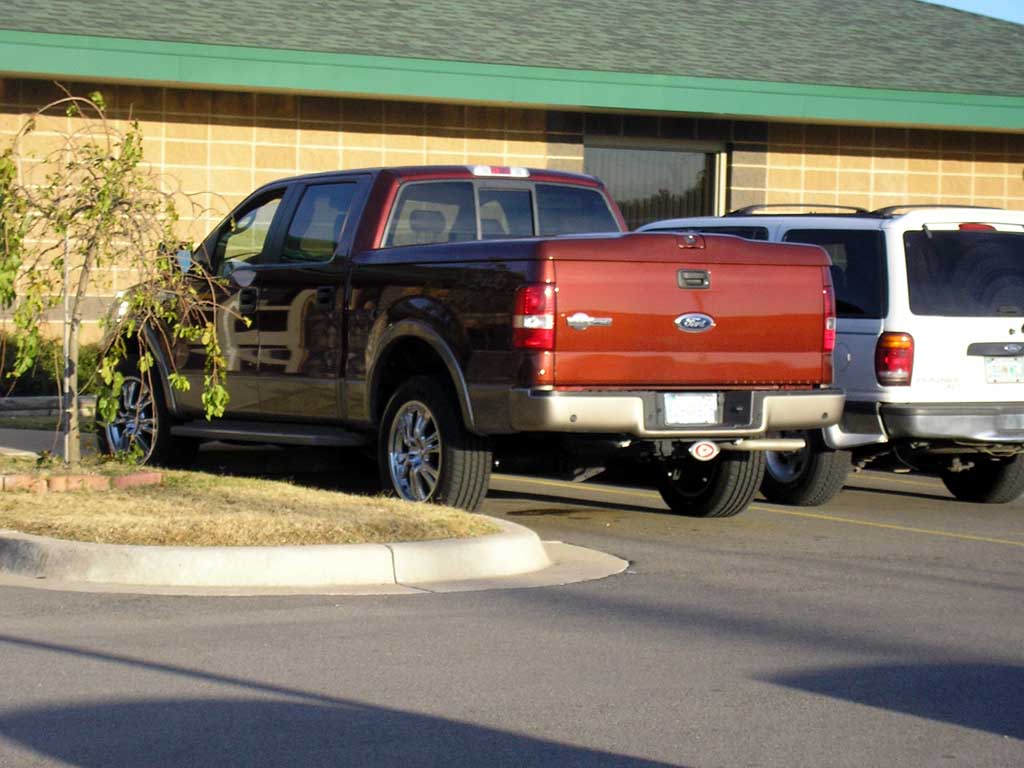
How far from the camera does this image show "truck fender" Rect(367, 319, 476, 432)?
34.2ft

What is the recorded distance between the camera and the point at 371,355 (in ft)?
36.7

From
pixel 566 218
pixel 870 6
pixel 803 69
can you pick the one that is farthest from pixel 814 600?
pixel 870 6

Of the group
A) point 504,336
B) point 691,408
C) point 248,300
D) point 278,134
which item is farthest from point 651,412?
point 278,134

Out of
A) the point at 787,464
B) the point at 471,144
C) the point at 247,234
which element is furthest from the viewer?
the point at 471,144

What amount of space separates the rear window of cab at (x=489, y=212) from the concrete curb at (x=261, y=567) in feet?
9.87

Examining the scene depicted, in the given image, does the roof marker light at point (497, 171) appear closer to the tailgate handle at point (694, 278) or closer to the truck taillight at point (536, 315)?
the tailgate handle at point (694, 278)

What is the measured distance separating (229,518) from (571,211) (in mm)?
3955

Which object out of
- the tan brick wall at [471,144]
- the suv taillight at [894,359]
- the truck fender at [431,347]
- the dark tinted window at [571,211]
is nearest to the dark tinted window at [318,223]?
the truck fender at [431,347]

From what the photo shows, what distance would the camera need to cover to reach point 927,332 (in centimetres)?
1170

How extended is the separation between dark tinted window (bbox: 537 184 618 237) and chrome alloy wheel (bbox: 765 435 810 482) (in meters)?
1.97

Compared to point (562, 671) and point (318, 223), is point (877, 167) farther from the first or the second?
point (562, 671)

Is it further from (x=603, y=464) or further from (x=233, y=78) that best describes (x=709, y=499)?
(x=233, y=78)

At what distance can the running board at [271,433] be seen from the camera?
37.8ft

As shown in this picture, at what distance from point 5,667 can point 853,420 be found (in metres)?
6.62
